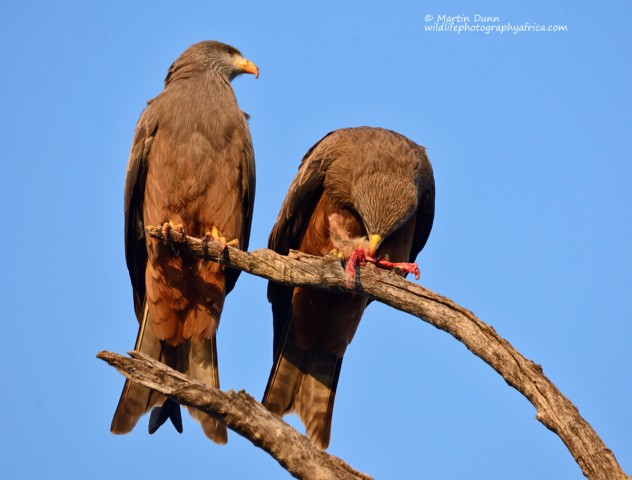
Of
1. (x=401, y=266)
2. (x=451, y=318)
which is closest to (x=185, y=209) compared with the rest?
(x=401, y=266)

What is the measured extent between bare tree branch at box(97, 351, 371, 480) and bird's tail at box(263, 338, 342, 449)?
107 inches

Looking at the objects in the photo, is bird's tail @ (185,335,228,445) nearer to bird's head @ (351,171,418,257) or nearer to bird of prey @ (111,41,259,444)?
bird of prey @ (111,41,259,444)

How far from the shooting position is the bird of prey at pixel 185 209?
7336 millimetres

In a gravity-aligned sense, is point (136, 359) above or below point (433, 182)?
below

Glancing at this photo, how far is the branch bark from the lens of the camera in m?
4.64

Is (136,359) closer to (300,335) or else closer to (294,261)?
(294,261)

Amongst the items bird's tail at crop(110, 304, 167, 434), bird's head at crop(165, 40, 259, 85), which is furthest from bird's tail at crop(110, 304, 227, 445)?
bird's head at crop(165, 40, 259, 85)

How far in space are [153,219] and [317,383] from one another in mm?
2011

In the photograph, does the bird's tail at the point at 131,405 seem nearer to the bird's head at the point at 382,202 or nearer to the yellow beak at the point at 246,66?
the bird's head at the point at 382,202

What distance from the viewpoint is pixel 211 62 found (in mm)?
8531

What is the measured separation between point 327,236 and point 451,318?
83.5 inches

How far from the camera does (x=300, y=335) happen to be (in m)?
7.59

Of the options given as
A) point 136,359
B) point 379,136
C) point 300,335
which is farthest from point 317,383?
point 136,359

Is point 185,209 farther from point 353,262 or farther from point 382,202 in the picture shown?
point 353,262
